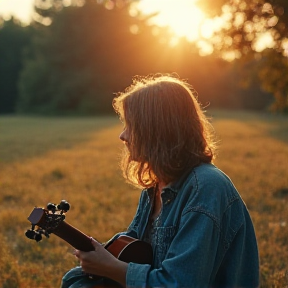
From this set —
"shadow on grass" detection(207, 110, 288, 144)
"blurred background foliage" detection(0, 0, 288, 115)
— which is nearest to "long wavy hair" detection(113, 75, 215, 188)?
"shadow on grass" detection(207, 110, 288, 144)

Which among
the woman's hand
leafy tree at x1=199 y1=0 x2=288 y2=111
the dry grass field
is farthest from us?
leafy tree at x1=199 y1=0 x2=288 y2=111

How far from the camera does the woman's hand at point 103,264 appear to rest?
266 cm

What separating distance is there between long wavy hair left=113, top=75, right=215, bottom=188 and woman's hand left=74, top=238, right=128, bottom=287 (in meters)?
0.46

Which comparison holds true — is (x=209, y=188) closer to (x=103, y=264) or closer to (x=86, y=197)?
(x=103, y=264)

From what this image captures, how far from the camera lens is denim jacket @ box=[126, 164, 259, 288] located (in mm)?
2439

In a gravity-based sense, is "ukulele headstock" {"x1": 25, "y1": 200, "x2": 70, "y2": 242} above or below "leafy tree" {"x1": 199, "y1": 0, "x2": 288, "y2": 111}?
below

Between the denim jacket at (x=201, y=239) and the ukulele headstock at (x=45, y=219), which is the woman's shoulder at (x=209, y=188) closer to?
the denim jacket at (x=201, y=239)

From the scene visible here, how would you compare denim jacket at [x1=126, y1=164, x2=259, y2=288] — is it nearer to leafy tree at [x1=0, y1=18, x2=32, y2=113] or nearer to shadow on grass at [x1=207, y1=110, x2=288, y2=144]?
shadow on grass at [x1=207, y1=110, x2=288, y2=144]

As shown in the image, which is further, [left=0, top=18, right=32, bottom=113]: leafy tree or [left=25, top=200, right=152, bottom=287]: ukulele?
[left=0, top=18, right=32, bottom=113]: leafy tree

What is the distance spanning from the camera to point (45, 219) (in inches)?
98.9

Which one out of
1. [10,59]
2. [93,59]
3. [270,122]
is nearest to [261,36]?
[270,122]

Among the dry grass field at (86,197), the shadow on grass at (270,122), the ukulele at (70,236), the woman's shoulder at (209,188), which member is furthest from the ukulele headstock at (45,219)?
the shadow on grass at (270,122)

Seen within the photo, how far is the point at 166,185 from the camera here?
2820 millimetres

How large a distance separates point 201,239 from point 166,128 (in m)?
0.58
